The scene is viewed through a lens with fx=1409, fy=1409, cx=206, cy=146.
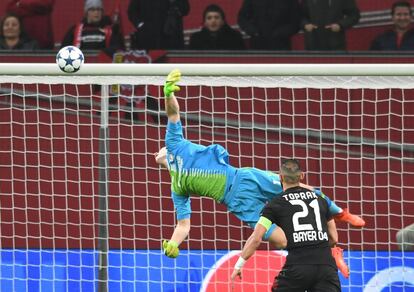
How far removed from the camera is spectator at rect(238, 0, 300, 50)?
45.1 feet

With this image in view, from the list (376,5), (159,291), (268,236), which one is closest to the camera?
(268,236)

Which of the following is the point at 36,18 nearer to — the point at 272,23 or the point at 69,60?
the point at 272,23

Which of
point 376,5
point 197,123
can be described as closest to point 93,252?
point 197,123

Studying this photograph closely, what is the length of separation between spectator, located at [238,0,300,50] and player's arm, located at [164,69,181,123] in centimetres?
321

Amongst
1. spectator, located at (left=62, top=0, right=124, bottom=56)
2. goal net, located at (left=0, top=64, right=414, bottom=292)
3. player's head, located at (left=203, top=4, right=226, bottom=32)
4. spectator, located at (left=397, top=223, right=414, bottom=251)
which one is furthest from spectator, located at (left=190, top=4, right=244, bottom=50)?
spectator, located at (left=397, top=223, right=414, bottom=251)

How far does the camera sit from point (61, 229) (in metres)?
12.8

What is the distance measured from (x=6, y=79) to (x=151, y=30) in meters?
2.84

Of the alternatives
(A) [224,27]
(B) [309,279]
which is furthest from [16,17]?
(B) [309,279]

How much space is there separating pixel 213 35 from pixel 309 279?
4.17 m

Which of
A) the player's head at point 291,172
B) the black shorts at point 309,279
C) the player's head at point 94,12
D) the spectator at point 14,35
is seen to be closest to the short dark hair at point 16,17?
the spectator at point 14,35

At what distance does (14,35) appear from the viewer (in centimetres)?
1380

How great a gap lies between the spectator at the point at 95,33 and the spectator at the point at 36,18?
0.33 metres

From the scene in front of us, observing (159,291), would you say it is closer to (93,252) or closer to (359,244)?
(93,252)

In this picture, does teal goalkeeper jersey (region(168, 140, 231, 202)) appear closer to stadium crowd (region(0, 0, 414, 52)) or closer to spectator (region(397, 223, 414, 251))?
spectator (region(397, 223, 414, 251))
